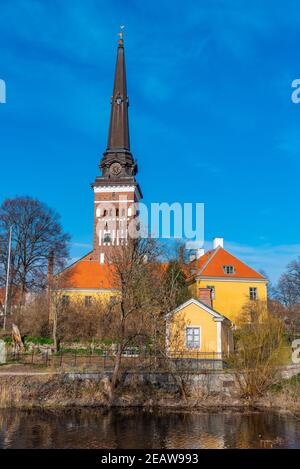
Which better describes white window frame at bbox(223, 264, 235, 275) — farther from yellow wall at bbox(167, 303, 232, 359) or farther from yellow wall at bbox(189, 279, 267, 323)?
yellow wall at bbox(167, 303, 232, 359)

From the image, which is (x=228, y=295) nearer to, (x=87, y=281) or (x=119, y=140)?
(x=87, y=281)

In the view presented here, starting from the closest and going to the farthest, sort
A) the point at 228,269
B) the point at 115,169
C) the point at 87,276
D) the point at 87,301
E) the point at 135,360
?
the point at 135,360 → the point at 87,301 → the point at 228,269 → the point at 87,276 → the point at 115,169

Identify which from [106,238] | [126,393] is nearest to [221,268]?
[106,238]

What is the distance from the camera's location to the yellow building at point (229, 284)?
41.8 m

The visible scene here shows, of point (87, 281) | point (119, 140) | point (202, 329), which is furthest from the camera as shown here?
point (119, 140)

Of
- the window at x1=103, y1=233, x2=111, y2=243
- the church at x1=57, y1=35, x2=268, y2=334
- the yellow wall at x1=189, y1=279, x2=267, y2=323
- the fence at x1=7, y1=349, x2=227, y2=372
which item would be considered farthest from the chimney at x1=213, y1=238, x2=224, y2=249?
the fence at x1=7, y1=349, x2=227, y2=372

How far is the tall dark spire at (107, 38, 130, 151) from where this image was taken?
52688mm

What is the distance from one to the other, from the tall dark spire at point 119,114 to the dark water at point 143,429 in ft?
120

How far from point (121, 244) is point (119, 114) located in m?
19.3

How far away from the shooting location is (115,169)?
5153 centimetres

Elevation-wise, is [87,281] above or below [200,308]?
above

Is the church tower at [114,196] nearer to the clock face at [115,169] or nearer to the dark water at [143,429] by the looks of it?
the clock face at [115,169]
